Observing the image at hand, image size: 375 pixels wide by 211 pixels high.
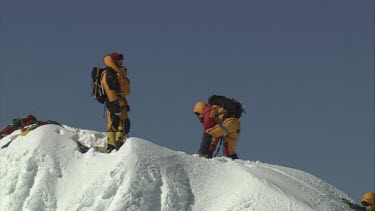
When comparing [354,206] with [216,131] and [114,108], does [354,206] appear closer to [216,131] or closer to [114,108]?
[216,131]

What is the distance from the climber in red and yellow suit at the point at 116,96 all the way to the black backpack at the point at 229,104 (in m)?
2.28

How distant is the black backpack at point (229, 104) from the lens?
47.4 ft

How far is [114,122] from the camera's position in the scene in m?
13.1

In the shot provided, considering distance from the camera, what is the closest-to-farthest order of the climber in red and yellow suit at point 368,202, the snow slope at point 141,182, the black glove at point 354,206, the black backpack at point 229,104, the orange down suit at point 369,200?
the snow slope at point 141,182 < the black glove at point 354,206 < the climber in red and yellow suit at point 368,202 < the orange down suit at point 369,200 < the black backpack at point 229,104

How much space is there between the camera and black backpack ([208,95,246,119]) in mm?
14461

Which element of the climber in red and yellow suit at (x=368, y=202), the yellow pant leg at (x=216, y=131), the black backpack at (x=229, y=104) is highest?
the black backpack at (x=229, y=104)

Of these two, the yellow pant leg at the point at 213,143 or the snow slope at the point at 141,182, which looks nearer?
the snow slope at the point at 141,182

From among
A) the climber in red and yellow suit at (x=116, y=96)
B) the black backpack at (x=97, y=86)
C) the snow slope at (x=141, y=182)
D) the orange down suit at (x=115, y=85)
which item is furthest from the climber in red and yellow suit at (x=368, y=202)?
the black backpack at (x=97, y=86)

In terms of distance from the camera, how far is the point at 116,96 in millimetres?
13000

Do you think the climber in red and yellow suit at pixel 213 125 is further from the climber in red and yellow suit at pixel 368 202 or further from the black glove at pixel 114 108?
the climber in red and yellow suit at pixel 368 202

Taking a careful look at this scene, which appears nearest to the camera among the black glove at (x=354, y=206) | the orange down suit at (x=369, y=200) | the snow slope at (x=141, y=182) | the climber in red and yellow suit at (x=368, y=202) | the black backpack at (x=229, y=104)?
the snow slope at (x=141, y=182)

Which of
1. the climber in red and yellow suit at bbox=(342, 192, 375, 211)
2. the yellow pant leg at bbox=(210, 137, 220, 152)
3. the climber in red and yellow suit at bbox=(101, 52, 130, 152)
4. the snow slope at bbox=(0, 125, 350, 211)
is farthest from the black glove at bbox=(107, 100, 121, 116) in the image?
the climber in red and yellow suit at bbox=(342, 192, 375, 211)

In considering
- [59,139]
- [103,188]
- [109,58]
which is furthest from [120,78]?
[103,188]

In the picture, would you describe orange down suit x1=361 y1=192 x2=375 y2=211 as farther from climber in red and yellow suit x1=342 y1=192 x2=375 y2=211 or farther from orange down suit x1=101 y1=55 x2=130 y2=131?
orange down suit x1=101 y1=55 x2=130 y2=131
